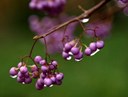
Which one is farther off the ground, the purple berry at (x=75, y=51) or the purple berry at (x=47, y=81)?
the purple berry at (x=75, y=51)

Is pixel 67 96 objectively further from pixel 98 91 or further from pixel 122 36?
pixel 122 36

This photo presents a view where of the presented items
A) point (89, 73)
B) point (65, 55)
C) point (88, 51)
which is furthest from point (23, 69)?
point (89, 73)

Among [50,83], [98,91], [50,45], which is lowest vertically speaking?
[98,91]

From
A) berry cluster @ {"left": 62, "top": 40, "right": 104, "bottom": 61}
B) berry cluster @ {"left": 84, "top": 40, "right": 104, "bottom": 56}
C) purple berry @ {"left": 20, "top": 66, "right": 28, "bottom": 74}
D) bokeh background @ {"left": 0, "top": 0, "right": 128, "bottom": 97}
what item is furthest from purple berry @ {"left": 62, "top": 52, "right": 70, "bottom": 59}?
bokeh background @ {"left": 0, "top": 0, "right": 128, "bottom": 97}

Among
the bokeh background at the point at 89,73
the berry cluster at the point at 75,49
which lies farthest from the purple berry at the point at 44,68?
the bokeh background at the point at 89,73

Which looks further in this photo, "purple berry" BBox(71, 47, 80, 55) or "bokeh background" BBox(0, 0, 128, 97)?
"bokeh background" BBox(0, 0, 128, 97)

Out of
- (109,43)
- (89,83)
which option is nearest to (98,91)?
Result: (89,83)

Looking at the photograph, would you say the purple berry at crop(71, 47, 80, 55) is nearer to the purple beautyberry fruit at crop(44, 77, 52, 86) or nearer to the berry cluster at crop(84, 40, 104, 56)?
the berry cluster at crop(84, 40, 104, 56)

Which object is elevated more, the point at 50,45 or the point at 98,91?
the point at 50,45

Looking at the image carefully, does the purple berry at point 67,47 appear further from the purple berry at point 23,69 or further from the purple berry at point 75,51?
the purple berry at point 23,69

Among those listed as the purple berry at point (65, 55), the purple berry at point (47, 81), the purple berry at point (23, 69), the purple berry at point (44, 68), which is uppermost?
the purple berry at point (65, 55)

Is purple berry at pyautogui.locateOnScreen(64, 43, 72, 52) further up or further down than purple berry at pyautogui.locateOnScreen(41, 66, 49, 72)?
further up
